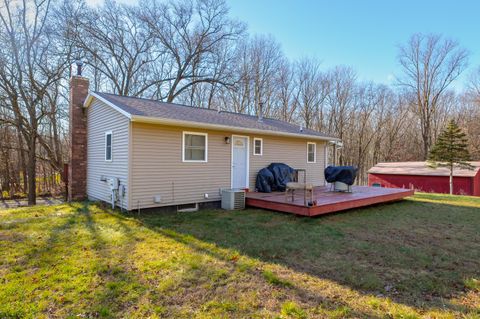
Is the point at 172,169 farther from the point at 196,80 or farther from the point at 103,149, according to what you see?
the point at 196,80

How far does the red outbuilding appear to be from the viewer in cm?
1523

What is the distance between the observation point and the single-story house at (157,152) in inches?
269

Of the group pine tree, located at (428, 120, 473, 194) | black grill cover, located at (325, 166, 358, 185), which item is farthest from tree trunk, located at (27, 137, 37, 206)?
pine tree, located at (428, 120, 473, 194)

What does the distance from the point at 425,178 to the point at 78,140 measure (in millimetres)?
18924

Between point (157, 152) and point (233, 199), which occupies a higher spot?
point (157, 152)

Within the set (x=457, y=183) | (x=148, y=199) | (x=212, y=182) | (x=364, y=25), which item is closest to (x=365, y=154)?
(x=457, y=183)

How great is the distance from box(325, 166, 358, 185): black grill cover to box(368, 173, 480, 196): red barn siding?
10.9 m

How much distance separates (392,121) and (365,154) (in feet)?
12.6

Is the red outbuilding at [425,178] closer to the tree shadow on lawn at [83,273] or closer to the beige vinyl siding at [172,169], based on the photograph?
the beige vinyl siding at [172,169]

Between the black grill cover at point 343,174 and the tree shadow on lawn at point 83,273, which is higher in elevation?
the black grill cover at point 343,174

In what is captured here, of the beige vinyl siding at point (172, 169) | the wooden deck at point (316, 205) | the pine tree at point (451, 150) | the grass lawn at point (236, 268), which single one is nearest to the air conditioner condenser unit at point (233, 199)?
the wooden deck at point (316, 205)

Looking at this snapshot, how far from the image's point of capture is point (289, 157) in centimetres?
1046

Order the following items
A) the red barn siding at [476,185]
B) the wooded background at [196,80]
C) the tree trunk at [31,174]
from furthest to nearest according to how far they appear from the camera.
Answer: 1. the red barn siding at [476,185]
2. the wooded background at [196,80]
3. the tree trunk at [31,174]

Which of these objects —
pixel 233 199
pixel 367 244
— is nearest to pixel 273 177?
pixel 233 199
